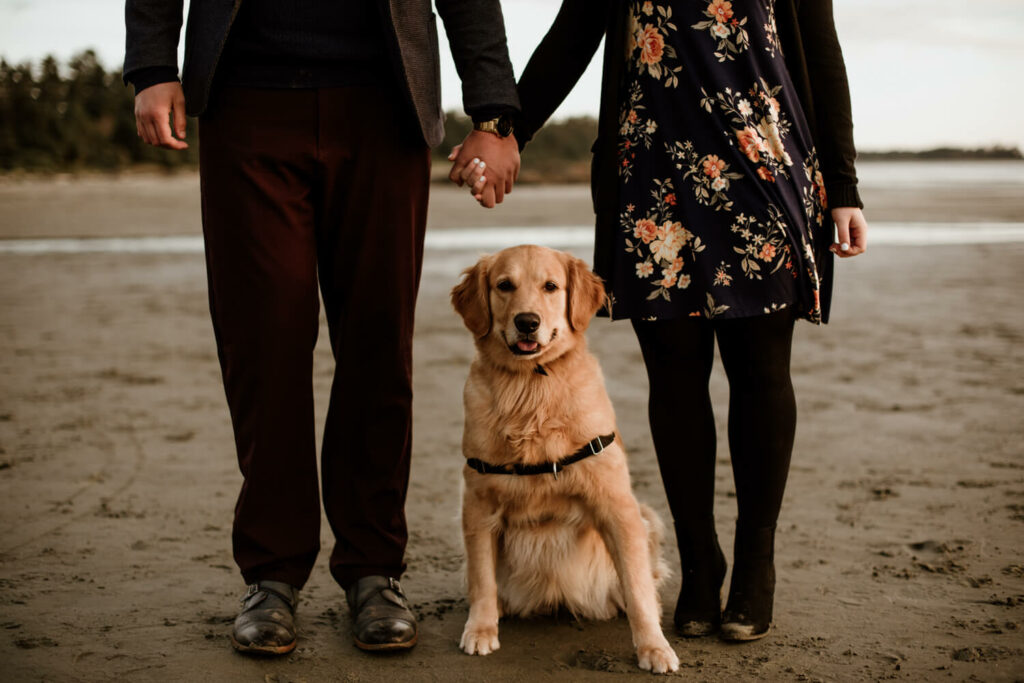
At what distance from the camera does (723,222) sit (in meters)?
2.51

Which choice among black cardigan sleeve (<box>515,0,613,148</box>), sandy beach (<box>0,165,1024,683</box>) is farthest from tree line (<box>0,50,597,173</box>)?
black cardigan sleeve (<box>515,0,613,148</box>)

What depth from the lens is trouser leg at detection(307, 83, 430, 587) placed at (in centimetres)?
252

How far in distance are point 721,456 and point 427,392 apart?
6.63 feet

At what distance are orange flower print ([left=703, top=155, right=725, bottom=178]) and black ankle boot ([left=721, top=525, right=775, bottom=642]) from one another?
3.21 ft

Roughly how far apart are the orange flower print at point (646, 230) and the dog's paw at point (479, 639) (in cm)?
115

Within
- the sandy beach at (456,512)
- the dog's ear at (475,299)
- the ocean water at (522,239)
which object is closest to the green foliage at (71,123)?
the ocean water at (522,239)

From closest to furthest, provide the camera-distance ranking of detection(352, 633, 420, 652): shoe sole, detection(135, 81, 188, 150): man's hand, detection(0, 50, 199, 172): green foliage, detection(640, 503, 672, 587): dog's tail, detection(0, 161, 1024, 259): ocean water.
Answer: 1. detection(135, 81, 188, 150): man's hand
2. detection(352, 633, 420, 652): shoe sole
3. detection(640, 503, 672, 587): dog's tail
4. detection(0, 161, 1024, 259): ocean water
5. detection(0, 50, 199, 172): green foliage

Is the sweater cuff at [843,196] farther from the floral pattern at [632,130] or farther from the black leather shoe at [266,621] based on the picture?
the black leather shoe at [266,621]

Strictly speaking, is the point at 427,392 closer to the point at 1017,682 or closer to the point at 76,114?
the point at 1017,682

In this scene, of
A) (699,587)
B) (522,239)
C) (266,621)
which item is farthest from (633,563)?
(522,239)

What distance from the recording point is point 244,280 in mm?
2514

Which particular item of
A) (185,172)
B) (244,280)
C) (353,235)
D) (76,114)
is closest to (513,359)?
(353,235)

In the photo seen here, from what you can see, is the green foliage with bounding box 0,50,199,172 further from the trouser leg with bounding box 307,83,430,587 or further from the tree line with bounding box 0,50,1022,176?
the trouser leg with bounding box 307,83,430,587

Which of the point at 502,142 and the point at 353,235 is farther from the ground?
the point at 502,142
